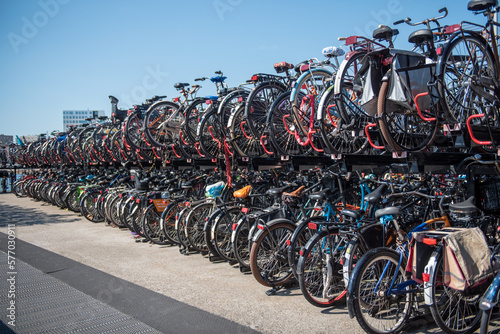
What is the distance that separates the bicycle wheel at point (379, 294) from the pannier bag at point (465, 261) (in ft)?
1.36

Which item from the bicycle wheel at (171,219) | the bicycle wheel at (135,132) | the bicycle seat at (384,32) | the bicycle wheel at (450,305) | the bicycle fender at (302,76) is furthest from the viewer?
the bicycle wheel at (135,132)

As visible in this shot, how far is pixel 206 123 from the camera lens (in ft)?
24.5

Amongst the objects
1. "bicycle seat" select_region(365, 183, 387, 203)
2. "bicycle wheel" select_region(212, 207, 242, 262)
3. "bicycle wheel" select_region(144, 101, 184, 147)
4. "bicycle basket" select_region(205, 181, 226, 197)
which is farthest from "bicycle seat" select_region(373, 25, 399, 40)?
"bicycle wheel" select_region(144, 101, 184, 147)

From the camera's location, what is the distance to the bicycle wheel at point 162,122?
8695 millimetres

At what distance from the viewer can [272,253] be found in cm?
483

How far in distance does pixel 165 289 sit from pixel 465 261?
10.6ft

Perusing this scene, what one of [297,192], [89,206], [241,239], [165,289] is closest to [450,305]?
[297,192]

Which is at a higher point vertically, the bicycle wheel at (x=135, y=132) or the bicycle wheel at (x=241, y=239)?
the bicycle wheel at (x=135, y=132)

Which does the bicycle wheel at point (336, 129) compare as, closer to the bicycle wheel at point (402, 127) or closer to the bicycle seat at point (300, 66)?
the bicycle wheel at point (402, 127)

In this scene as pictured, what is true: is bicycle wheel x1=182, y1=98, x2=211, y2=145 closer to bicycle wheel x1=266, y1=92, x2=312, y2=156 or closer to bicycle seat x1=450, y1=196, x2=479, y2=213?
bicycle wheel x1=266, y1=92, x2=312, y2=156

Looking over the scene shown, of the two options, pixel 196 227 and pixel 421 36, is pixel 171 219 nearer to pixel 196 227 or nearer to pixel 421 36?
pixel 196 227

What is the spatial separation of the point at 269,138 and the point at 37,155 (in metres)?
15.5

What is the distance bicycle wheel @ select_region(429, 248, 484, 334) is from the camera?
10.4 ft

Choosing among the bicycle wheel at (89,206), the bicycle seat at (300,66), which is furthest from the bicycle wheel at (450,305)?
the bicycle wheel at (89,206)
